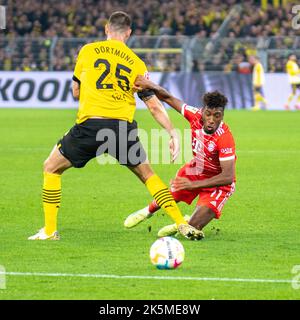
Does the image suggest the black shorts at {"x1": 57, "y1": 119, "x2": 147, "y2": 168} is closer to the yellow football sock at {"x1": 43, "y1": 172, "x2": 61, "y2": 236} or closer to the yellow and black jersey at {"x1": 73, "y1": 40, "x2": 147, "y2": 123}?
the yellow and black jersey at {"x1": 73, "y1": 40, "x2": 147, "y2": 123}

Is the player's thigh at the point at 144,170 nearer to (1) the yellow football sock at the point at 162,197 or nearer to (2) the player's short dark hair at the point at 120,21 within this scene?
(1) the yellow football sock at the point at 162,197

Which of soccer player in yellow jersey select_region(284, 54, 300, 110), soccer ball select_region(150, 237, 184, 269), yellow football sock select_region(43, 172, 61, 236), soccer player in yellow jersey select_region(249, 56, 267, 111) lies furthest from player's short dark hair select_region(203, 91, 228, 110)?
soccer player in yellow jersey select_region(249, 56, 267, 111)

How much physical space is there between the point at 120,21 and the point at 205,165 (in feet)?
6.16

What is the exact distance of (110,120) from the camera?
369 inches

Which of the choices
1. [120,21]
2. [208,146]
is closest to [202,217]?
[208,146]

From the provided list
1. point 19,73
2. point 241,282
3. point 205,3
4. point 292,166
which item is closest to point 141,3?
point 205,3

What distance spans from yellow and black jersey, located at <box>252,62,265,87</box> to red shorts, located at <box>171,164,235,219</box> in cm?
2285

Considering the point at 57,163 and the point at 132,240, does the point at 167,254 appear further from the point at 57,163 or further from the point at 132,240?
the point at 57,163

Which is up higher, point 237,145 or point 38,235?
point 38,235

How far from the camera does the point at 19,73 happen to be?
3412cm

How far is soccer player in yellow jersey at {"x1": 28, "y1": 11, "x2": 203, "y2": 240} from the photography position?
9320mm

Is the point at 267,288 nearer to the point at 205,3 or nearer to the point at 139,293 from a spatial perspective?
the point at 139,293

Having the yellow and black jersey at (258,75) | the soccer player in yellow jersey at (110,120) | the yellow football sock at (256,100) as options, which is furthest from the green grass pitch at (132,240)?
the yellow football sock at (256,100)
